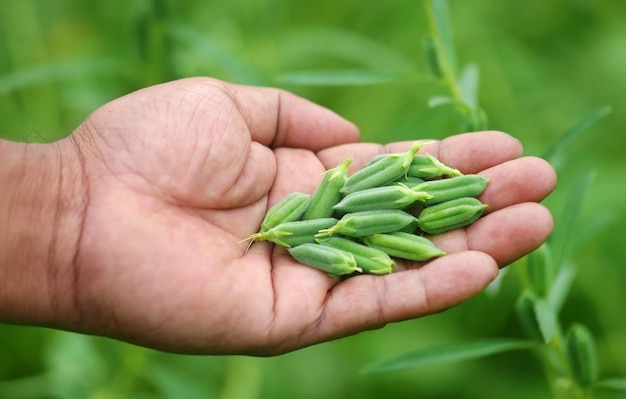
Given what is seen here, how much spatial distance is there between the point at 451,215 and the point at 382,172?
278mm

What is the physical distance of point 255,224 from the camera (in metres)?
2.47

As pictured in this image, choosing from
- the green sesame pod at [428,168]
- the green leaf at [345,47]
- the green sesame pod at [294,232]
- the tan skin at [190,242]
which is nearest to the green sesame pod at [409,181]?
the green sesame pod at [428,168]

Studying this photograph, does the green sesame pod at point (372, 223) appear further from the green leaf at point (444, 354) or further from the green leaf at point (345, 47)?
the green leaf at point (345, 47)

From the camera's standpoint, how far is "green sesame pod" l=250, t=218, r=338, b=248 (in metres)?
2.33

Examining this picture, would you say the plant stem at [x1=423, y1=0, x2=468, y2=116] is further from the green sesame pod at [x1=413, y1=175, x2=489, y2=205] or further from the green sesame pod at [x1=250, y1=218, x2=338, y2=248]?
the green sesame pod at [x1=250, y1=218, x2=338, y2=248]

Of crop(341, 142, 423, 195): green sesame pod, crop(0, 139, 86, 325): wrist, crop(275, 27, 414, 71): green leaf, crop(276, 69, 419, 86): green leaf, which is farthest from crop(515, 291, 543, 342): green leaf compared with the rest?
crop(275, 27, 414, 71): green leaf

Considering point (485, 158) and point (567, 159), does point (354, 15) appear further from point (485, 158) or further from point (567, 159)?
point (485, 158)

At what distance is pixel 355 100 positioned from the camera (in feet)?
14.0

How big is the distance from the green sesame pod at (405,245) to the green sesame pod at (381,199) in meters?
0.09

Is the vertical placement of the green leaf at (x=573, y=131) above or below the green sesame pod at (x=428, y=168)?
above

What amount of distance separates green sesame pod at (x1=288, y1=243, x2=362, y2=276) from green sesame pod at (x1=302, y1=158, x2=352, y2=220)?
15cm

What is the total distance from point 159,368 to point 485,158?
1.41 metres

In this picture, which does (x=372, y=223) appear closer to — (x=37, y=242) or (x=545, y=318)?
(x=545, y=318)

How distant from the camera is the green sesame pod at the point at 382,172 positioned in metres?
2.40
